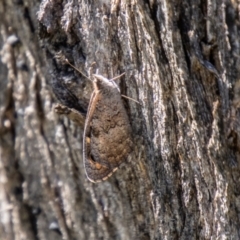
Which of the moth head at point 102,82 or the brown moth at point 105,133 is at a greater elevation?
the moth head at point 102,82

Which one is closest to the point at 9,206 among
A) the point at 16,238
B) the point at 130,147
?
the point at 16,238

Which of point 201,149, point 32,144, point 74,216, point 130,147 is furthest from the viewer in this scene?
point 32,144

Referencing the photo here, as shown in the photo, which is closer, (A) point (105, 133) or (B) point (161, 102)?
(B) point (161, 102)

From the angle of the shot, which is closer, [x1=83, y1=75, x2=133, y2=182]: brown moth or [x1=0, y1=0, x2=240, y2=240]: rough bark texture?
[x1=0, y1=0, x2=240, y2=240]: rough bark texture

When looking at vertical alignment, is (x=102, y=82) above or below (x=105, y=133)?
above

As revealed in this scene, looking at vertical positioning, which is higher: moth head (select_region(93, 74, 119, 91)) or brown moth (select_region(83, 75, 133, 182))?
moth head (select_region(93, 74, 119, 91))

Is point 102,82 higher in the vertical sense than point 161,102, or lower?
higher

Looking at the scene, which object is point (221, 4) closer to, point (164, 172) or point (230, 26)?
point (230, 26)

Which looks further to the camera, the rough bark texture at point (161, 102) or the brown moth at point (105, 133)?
the brown moth at point (105, 133)
